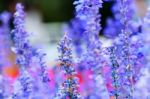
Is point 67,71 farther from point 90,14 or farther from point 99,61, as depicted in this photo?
point 90,14

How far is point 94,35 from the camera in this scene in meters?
2.45

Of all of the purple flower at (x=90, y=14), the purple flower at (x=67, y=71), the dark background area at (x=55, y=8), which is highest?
the dark background area at (x=55, y=8)

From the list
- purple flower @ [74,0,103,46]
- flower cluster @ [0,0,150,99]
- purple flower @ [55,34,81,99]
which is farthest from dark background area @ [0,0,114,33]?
purple flower @ [55,34,81,99]

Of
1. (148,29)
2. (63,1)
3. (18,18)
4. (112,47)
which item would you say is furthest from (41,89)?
(63,1)

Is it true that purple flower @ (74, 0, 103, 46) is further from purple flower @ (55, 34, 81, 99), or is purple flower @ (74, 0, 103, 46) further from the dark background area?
the dark background area

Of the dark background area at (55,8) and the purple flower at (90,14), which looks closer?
the purple flower at (90,14)

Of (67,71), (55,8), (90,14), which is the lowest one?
(67,71)

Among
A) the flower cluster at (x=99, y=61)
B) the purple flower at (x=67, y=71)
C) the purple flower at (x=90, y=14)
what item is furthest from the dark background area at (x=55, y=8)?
the purple flower at (x=67, y=71)

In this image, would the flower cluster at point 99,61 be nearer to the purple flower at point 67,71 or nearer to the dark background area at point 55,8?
the purple flower at point 67,71

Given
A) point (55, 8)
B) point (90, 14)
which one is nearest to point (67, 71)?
point (90, 14)

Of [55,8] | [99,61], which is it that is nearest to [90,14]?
[99,61]

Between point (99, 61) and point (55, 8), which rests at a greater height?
point (55, 8)

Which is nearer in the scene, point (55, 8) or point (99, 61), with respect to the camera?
point (99, 61)

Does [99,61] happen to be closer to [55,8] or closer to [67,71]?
[67,71]
